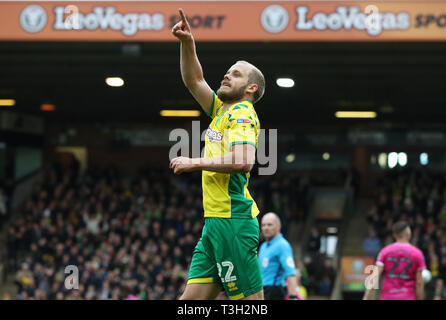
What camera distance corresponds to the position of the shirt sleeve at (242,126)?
4.40 meters

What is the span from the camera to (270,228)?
8438 millimetres

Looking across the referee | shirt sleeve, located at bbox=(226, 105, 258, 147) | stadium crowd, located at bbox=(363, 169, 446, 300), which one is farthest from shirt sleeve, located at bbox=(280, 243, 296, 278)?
stadium crowd, located at bbox=(363, 169, 446, 300)

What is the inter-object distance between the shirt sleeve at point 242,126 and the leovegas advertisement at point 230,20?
35.8 feet

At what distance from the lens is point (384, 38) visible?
1518 cm

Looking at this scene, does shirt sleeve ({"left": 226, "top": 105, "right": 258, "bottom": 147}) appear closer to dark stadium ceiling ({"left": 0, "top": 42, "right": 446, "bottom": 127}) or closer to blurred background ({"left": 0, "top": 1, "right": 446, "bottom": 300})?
blurred background ({"left": 0, "top": 1, "right": 446, "bottom": 300})

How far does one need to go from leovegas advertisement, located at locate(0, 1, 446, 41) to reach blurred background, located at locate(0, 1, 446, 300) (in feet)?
0.10

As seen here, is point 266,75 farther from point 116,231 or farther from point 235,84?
point 235,84

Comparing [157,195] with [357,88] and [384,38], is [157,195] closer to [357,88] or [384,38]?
[357,88]

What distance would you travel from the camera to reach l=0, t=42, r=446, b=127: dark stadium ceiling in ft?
58.3

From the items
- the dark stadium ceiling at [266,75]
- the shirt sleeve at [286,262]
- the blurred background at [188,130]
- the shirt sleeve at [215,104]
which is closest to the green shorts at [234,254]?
the shirt sleeve at [215,104]

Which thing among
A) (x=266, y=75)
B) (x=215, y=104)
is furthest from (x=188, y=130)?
(x=215, y=104)

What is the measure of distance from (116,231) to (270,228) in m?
13.7
